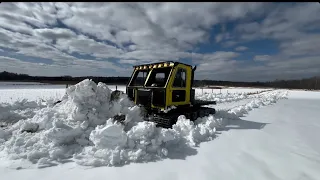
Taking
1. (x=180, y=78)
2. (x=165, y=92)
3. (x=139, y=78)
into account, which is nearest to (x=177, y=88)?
(x=180, y=78)

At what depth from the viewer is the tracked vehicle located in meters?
6.53

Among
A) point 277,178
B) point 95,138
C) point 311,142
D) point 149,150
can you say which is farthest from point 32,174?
point 311,142

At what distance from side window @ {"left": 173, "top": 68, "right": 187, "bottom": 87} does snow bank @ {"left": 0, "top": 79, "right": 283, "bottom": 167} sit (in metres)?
1.72

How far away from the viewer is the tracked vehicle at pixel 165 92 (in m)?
6.53

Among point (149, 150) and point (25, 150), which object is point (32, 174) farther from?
point (149, 150)

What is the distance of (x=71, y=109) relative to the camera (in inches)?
215

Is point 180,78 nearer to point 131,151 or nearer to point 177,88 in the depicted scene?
point 177,88

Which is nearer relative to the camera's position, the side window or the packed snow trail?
the packed snow trail

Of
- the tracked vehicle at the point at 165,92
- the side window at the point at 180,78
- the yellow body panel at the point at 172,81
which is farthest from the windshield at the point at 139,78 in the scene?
the side window at the point at 180,78

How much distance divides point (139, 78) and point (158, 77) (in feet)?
2.71

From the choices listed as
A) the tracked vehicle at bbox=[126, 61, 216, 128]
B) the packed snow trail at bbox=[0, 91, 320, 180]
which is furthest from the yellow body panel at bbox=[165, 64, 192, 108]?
the packed snow trail at bbox=[0, 91, 320, 180]

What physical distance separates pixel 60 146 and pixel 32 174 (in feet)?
2.86

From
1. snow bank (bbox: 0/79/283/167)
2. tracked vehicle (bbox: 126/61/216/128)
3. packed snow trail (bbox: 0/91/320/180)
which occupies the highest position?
tracked vehicle (bbox: 126/61/216/128)

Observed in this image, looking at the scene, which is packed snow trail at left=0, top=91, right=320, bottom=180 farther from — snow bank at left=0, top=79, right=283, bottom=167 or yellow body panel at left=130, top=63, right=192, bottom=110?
yellow body panel at left=130, top=63, right=192, bottom=110
